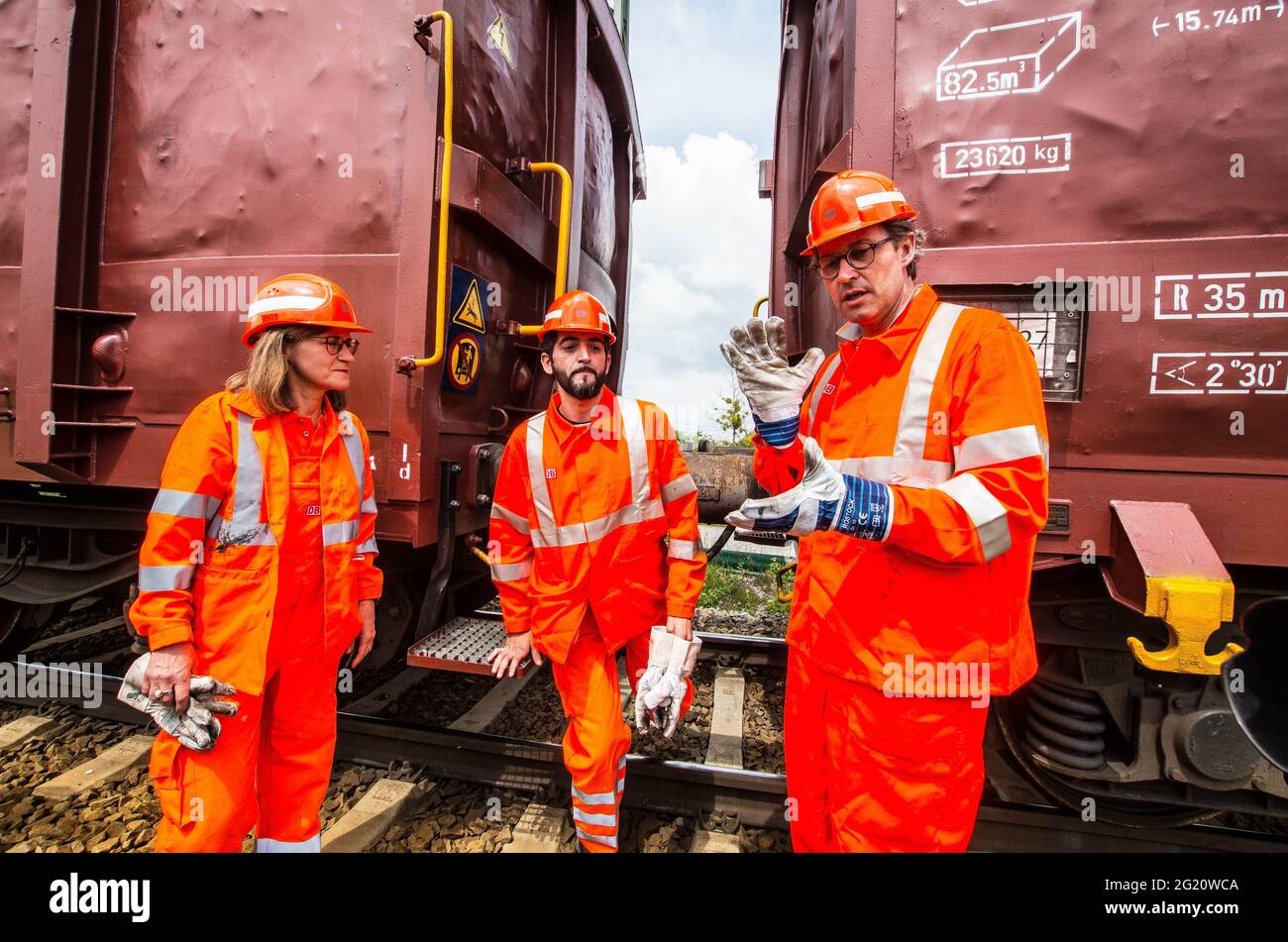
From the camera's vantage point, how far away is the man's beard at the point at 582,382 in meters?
2.36

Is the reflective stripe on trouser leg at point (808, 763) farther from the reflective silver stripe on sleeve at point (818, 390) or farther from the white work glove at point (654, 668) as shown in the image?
the reflective silver stripe on sleeve at point (818, 390)

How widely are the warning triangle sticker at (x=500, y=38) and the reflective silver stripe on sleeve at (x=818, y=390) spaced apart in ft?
8.54

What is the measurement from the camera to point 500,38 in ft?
10.2

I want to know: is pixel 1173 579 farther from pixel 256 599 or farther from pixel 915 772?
pixel 256 599

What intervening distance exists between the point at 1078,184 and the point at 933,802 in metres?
2.25

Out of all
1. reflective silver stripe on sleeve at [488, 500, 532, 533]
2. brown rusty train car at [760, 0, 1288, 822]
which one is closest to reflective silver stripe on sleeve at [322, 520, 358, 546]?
reflective silver stripe on sleeve at [488, 500, 532, 533]

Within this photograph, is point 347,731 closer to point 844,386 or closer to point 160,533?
point 160,533

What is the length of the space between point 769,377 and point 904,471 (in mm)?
484

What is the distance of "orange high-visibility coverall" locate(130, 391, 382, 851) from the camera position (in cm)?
188

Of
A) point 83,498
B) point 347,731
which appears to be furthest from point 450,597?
point 83,498

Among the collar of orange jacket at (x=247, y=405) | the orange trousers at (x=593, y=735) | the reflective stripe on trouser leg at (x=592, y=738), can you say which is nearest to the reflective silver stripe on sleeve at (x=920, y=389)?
the orange trousers at (x=593, y=735)

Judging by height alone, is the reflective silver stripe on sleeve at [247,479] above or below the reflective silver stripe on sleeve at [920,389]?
below

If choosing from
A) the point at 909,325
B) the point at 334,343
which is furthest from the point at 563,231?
the point at 909,325

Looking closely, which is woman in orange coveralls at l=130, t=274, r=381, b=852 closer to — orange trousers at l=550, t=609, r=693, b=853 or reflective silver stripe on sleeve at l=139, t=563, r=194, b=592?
reflective silver stripe on sleeve at l=139, t=563, r=194, b=592
